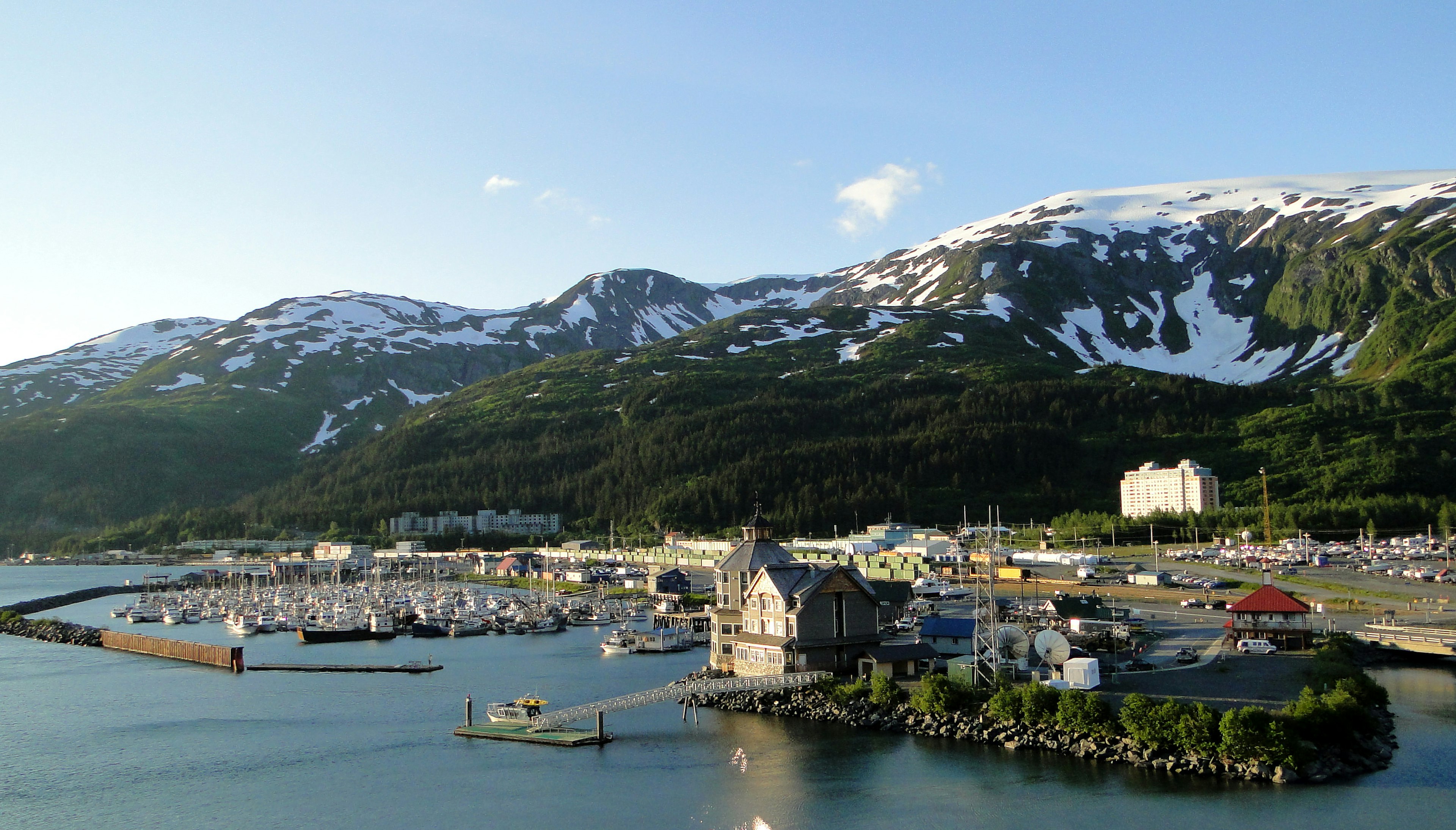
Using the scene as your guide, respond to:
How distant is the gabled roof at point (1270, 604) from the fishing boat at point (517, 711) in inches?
1144

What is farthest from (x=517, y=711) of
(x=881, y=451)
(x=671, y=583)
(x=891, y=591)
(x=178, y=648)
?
(x=881, y=451)

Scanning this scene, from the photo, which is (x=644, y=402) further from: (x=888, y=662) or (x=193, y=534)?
(x=888, y=662)

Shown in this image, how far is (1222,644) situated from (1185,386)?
105546mm

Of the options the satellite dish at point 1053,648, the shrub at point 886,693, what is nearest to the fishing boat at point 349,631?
the shrub at point 886,693

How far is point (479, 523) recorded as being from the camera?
14350 cm

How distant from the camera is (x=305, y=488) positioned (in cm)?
17525

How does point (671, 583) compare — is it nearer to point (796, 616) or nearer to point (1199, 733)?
point (796, 616)

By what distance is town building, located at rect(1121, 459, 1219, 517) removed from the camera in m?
109

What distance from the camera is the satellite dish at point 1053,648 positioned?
37.8 meters

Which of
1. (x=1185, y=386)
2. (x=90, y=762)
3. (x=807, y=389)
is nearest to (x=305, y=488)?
(x=807, y=389)

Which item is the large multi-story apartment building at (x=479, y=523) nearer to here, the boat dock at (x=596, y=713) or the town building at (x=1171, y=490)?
the town building at (x=1171, y=490)

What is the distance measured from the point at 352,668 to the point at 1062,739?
37685mm

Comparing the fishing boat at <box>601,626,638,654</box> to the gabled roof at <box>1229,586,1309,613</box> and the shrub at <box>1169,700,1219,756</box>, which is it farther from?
the shrub at <box>1169,700,1219,756</box>

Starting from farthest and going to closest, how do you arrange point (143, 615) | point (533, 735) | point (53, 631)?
point (143, 615) → point (53, 631) → point (533, 735)
